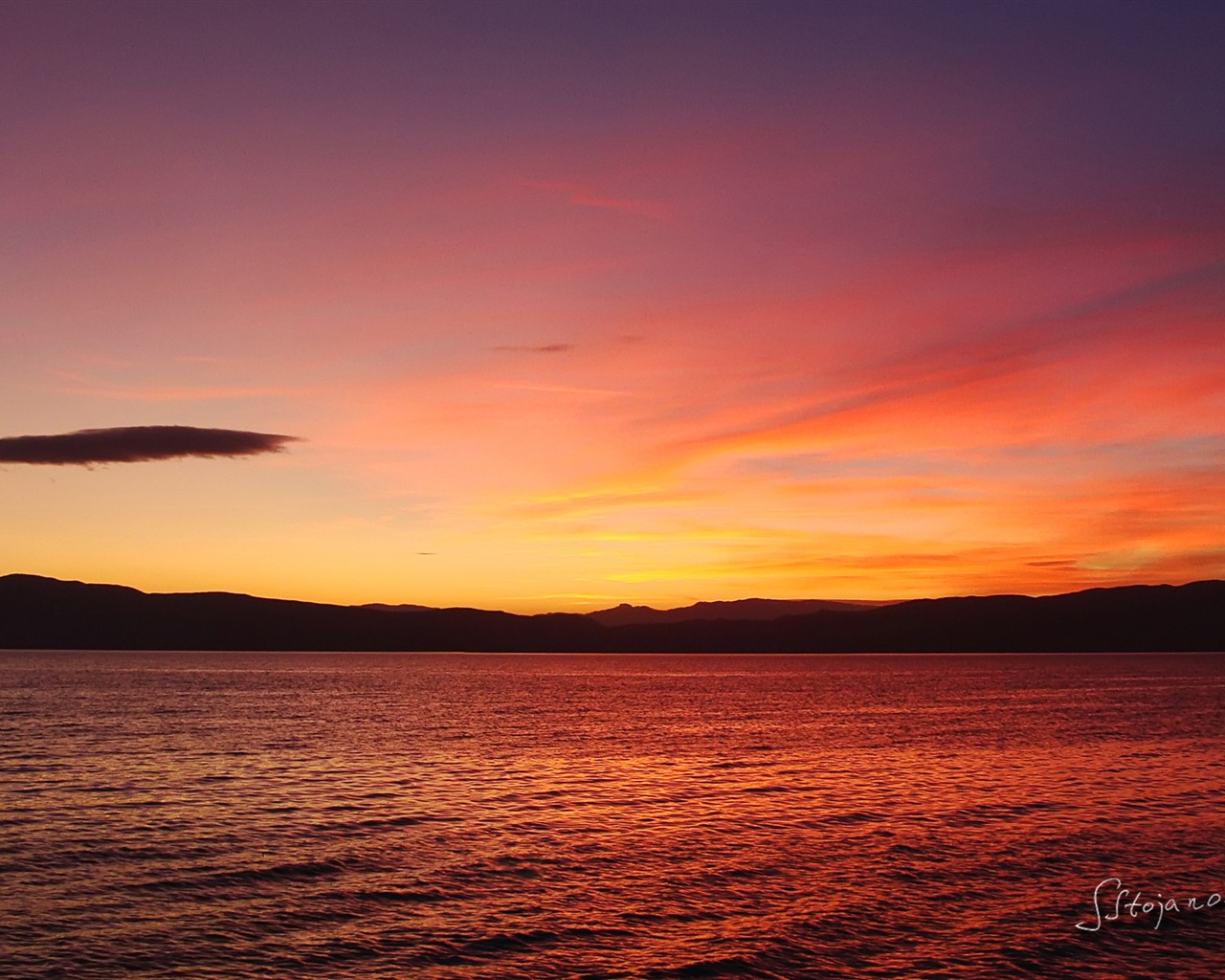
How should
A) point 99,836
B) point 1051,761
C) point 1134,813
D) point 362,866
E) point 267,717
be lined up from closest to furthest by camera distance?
point 362,866, point 99,836, point 1134,813, point 1051,761, point 267,717

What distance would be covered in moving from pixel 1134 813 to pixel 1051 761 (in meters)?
23.5

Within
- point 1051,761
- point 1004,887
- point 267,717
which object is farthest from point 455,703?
point 1004,887

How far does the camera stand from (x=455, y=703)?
149 m

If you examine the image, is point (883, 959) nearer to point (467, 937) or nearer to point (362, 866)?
point (467, 937)

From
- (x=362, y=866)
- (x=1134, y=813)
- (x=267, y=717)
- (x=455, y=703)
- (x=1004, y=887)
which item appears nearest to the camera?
(x=1004, y=887)

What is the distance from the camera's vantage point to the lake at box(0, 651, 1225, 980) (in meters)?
28.3

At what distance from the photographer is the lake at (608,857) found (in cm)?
2828

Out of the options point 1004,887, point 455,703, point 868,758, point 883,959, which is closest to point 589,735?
point 868,758

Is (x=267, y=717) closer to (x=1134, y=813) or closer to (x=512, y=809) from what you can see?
(x=512, y=809)

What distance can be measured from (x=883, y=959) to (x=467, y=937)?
40.3ft

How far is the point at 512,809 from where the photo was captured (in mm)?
52344

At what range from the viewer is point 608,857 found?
40969 millimetres

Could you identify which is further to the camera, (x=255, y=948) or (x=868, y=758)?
(x=868, y=758)

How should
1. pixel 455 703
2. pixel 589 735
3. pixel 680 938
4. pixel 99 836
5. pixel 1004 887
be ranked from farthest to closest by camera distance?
pixel 455 703 < pixel 589 735 < pixel 99 836 < pixel 1004 887 < pixel 680 938
